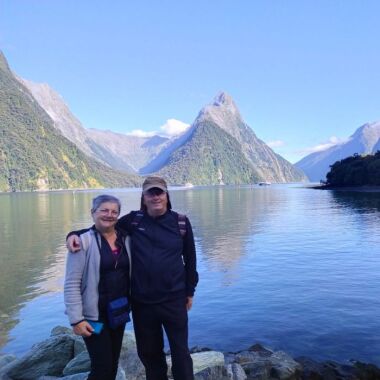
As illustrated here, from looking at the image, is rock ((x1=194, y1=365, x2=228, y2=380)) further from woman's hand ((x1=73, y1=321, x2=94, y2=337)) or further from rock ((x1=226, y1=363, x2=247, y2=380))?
woman's hand ((x1=73, y1=321, x2=94, y2=337))

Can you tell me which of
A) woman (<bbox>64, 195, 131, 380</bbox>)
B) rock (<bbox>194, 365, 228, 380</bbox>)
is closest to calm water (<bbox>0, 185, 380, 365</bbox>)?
rock (<bbox>194, 365, 228, 380</bbox>)

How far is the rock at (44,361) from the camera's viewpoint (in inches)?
369

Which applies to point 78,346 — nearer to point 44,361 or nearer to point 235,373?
point 44,361

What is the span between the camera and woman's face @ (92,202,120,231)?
6.13 metres

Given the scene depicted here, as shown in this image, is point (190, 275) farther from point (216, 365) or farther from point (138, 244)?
point (216, 365)

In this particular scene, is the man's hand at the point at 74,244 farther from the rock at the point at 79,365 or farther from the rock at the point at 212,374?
the rock at the point at 212,374

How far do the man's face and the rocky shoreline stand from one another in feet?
11.3

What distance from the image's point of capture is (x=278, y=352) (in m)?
12.7

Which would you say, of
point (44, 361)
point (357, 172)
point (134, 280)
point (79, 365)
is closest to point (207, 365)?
point (79, 365)

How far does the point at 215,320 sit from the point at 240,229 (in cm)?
3175

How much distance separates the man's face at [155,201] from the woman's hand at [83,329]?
1839mm

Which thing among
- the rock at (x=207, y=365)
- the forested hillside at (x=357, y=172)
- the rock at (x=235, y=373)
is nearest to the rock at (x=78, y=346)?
the rock at (x=207, y=365)

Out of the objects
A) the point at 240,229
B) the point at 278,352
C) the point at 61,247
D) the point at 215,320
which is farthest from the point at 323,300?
the point at 240,229

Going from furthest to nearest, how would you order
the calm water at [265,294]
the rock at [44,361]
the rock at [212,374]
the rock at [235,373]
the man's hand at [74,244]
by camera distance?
the calm water at [265,294], the rock at [235,373], the rock at [44,361], the rock at [212,374], the man's hand at [74,244]
